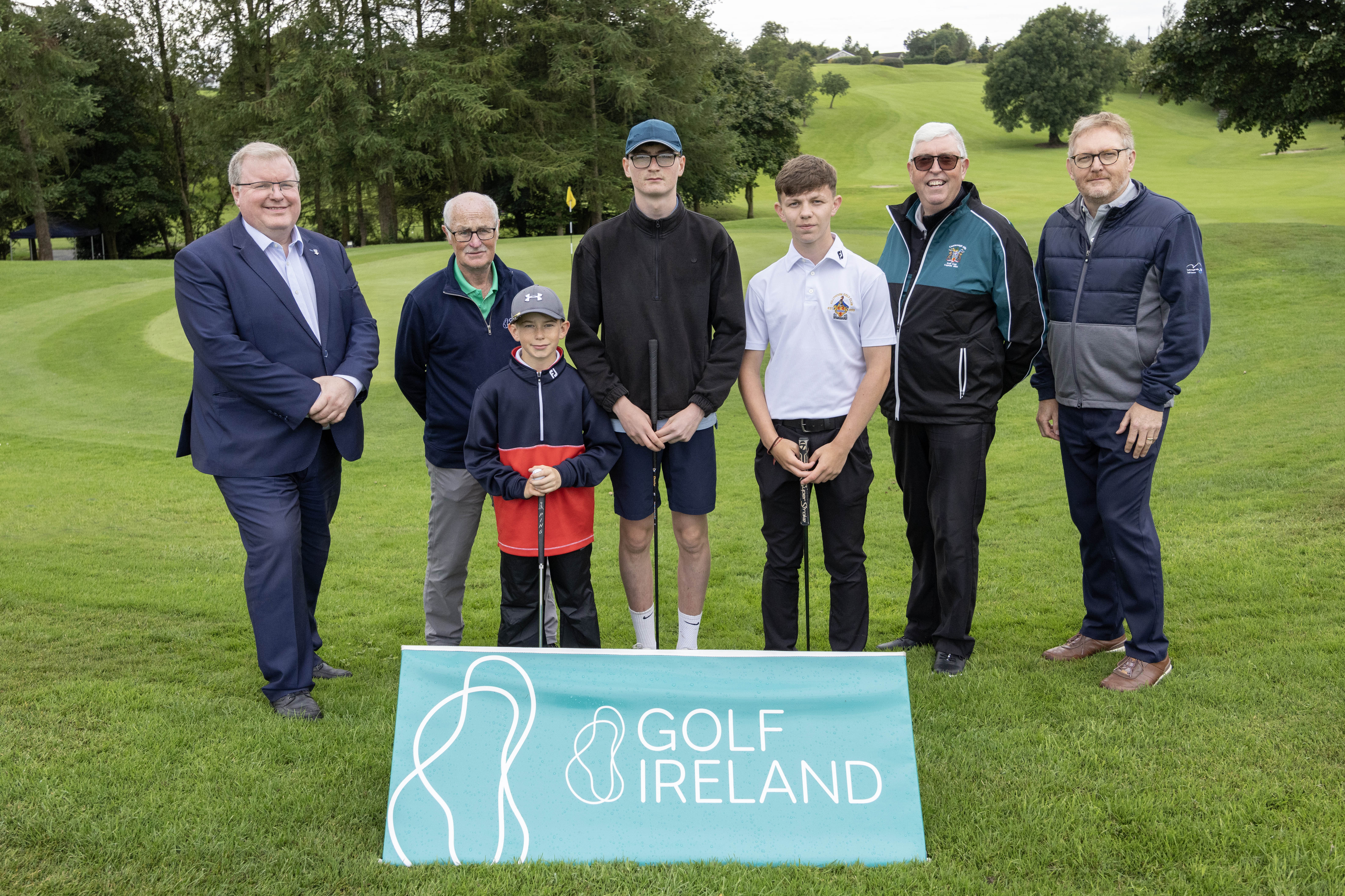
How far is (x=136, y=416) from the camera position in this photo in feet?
38.8

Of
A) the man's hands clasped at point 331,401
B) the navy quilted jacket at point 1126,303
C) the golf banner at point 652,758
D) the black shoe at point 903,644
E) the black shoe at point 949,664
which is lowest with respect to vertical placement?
the black shoe at point 903,644

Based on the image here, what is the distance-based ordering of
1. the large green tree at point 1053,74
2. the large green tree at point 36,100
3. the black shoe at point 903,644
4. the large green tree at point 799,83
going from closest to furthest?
the black shoe at point 903,644, the large green tree at point 36,100, the large green tree at point 1053,74, the large green tree at point 799,83

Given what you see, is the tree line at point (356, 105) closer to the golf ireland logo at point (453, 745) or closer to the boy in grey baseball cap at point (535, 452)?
the boy in grey baseball cap at point (535, 452)

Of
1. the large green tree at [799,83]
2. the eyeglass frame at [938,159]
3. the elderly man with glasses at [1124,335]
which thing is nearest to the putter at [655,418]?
the eyeglass frame at [938,159]

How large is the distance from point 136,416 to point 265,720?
31.8 ft

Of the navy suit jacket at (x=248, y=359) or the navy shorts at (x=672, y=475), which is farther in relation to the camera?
the navy shorts at (x=672, y=475)

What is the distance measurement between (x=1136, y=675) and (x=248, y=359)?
375 centimetres

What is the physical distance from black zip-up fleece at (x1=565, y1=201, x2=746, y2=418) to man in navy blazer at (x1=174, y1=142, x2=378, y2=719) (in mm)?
928

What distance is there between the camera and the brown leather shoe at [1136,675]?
3881 mm

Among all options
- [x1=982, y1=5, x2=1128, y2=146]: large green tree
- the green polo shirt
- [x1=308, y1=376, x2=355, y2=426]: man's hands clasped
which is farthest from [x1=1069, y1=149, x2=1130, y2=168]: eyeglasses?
[x1=982, y1=5, x2=1128, y2=146]: large green tree

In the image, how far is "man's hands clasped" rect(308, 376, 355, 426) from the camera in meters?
3.83

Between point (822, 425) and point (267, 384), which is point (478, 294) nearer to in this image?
point (267, 384)

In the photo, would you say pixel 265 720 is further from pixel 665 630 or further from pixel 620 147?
pixel 620 147

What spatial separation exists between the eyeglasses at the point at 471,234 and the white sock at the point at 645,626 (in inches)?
70.0
